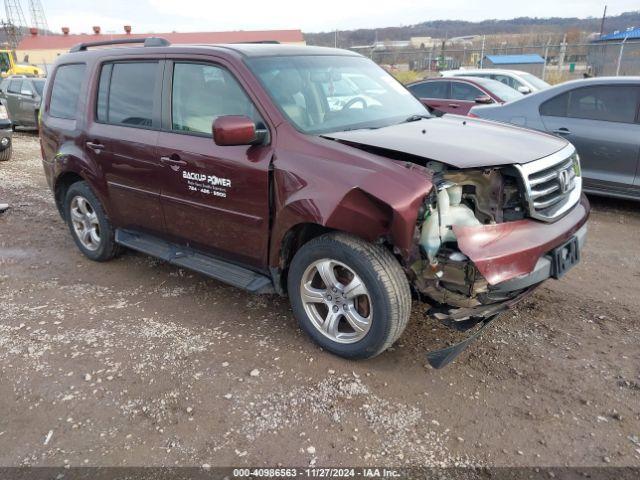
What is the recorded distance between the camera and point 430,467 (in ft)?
8.14

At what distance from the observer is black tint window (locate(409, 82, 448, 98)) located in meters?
10.2

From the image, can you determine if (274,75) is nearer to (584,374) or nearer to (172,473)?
(172,473)

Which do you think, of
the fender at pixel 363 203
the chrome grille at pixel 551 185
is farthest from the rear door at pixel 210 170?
the chrome grille at pixel 551 185

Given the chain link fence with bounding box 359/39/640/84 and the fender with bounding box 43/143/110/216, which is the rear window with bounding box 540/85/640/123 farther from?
the chain link fence with bounding box 359/39/640/84

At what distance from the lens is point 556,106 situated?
6516mm

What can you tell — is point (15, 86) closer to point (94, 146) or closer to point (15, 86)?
point (15, 86)

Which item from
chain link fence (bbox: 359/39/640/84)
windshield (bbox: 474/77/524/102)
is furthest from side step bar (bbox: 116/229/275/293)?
chain link fence (bbox: 359/39/640/84)

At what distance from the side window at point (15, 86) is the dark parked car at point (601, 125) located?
528 inches

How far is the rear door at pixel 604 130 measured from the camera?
592 centimetres

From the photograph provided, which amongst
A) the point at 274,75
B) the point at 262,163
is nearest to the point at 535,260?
the point at 262,163

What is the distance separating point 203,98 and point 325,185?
4.44 feet

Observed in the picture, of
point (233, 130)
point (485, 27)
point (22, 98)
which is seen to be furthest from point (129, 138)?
point (485, 27)

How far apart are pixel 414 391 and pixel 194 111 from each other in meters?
2.48

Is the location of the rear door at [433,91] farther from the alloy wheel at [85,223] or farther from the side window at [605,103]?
the alloy wheel at [85,223]
